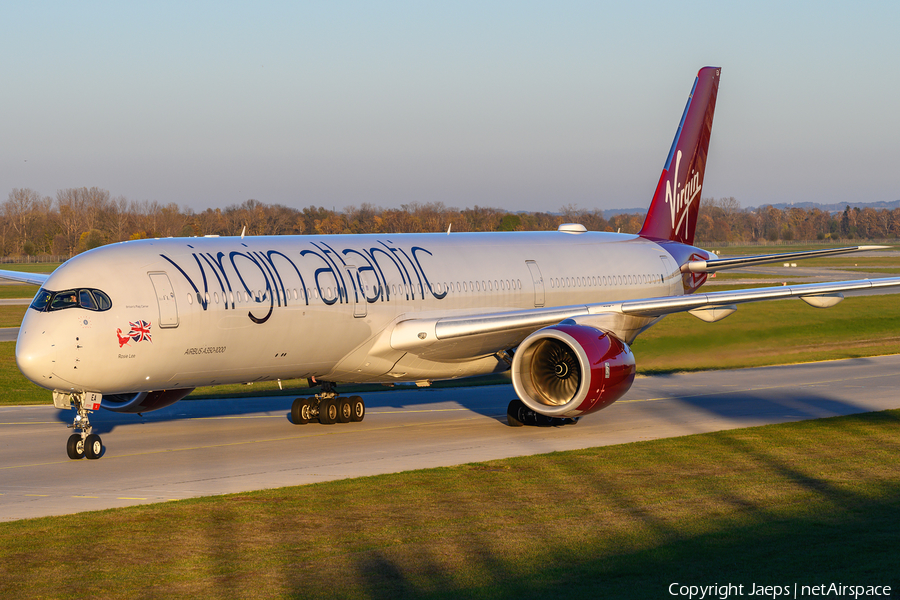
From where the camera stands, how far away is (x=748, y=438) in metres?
21.0

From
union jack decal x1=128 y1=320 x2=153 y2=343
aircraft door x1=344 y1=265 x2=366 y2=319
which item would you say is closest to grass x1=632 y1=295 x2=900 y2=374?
aircraft door x1=344 y1=265 x2=366 y2=319

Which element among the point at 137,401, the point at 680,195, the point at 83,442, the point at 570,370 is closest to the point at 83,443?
the point at 83,442

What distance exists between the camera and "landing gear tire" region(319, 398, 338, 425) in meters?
24.1

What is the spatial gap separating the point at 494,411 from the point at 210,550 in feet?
47.7

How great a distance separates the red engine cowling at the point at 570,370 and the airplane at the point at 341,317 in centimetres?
3

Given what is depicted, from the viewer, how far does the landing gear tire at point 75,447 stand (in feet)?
63.8

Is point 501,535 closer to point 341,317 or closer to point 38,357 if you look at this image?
point 38,357

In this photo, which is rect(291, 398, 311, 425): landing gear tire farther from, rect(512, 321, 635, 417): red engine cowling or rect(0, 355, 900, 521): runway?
rect(512, 321, 635, 417): red engine cowling

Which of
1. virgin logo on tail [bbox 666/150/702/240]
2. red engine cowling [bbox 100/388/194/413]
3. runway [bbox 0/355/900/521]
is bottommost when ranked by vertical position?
runway [bbox 0/355/900/521]

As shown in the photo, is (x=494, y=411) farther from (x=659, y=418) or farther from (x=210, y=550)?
(x=210, y=550)

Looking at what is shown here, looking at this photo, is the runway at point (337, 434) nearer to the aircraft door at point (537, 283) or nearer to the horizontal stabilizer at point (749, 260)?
the aircraft door at point (537, 283)

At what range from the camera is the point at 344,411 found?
24344 millimetres

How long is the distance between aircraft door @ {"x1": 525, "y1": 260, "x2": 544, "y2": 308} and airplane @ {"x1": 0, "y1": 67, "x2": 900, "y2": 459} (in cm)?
5

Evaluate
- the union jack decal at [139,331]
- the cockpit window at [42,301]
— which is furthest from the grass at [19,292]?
the union jack decal at [139,331]
